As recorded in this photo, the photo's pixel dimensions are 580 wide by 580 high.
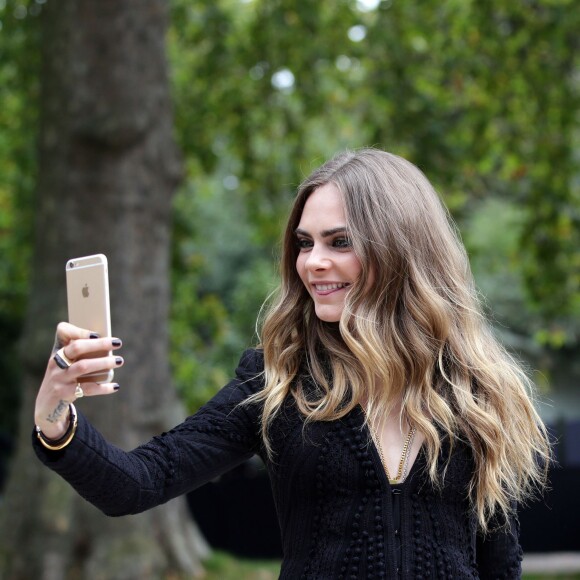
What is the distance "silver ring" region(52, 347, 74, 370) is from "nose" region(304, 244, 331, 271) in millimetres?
760

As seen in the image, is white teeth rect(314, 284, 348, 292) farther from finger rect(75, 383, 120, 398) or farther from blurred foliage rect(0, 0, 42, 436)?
blurred foliage rect(0, 0, 42, 436)

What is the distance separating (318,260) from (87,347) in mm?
745

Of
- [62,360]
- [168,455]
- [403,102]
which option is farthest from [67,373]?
[403,102]

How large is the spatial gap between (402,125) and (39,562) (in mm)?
5266

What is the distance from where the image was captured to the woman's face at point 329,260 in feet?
8.77

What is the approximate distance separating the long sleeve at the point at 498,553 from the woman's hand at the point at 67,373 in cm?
115

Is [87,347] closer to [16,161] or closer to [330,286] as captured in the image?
[330,286]

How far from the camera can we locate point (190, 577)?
8.20 meters

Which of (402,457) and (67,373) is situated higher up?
(67,373)

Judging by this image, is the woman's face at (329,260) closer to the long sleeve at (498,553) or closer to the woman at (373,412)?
the woman at (373,412)

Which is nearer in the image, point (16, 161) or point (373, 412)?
point (373, 412)

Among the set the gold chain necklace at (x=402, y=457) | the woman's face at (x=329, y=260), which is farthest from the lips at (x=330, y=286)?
the gold chain necklace at (x=402, y=457)

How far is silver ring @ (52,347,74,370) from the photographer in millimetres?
2162

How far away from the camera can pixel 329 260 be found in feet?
8.75
